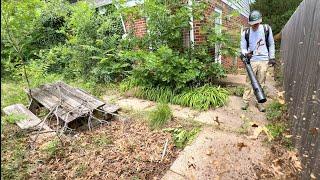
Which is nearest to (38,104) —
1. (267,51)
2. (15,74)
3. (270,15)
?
(15,74)

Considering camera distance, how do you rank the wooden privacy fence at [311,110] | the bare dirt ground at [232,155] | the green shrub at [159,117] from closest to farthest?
1. the wooden privacy fence at [311,110]
2. the bare dirt ground at [232,155]
3. the green shrub at [159,117]

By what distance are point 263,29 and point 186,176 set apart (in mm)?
3288

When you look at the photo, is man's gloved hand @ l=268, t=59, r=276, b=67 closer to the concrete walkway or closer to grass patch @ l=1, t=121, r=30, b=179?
the concrete walkway

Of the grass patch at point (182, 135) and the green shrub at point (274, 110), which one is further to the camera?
the green shrub at point (274, 110)

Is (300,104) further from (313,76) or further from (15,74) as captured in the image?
(15,74)

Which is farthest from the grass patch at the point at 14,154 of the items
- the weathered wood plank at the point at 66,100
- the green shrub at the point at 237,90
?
the green shrub at the point at 237,90

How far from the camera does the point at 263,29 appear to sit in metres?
5.15

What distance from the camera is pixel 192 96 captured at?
5.78 m

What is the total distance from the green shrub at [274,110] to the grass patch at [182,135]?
55.8 inches

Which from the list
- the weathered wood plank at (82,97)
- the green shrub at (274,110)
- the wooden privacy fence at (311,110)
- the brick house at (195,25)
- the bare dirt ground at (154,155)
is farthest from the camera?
the brick house at (195,25)

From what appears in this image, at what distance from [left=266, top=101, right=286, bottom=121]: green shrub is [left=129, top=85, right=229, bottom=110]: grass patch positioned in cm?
87

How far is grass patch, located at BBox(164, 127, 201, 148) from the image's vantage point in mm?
4111

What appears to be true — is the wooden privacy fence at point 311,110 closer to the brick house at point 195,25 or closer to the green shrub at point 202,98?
the green shrub at point 202,98

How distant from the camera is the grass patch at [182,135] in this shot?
4.11m
